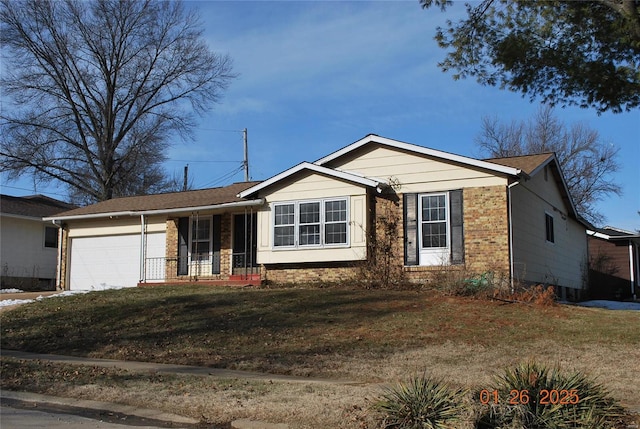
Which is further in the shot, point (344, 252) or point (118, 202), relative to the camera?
point (118, 202)

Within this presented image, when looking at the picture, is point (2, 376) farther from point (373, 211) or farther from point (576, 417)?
point (373, 211)

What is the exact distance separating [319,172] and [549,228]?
828cm

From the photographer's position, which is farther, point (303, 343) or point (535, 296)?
point (535, 296)

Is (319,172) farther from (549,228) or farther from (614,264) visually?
(614,264)

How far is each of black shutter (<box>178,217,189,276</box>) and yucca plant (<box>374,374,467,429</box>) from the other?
1659cm

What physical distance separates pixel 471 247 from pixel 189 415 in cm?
1131

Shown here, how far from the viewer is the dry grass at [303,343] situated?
810 cm

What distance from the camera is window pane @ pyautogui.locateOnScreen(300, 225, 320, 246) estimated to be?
18.9 meters

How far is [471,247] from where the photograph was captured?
679 inches

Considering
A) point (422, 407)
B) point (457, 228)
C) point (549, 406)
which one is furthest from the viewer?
point (457, 228)

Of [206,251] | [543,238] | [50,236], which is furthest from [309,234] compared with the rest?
[50,236]

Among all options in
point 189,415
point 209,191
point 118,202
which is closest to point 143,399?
point 189,415

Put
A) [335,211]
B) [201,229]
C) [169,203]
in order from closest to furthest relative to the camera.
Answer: [335,211], [201,229], [169,203]

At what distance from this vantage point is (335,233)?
18.7 metres
